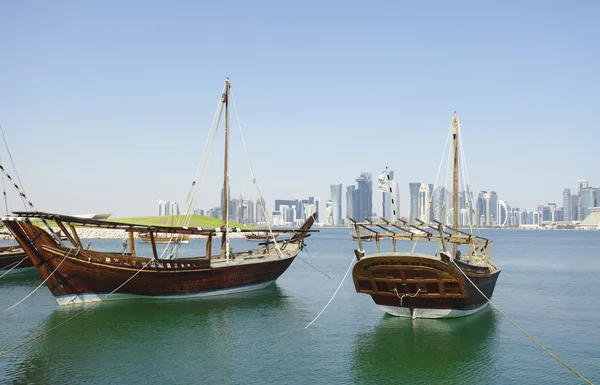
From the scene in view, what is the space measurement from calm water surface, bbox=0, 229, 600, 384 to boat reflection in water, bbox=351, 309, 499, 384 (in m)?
0.04

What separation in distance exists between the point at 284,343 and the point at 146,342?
560cm

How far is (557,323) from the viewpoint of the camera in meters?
26.8

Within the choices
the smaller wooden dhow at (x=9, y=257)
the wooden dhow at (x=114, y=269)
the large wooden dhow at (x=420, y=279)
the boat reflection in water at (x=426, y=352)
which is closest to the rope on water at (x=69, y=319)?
the wooden dhow at (x=114, y=269)

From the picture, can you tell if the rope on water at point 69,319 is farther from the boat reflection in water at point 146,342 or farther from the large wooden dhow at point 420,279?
the large wooden dhow at point 420,279

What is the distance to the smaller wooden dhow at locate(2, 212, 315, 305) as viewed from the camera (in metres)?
27.1

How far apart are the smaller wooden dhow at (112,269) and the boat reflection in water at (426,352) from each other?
36.4ft

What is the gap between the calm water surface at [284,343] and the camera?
17.4 metres

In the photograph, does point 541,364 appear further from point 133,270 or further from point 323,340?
point 133,270

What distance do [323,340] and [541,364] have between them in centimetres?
840

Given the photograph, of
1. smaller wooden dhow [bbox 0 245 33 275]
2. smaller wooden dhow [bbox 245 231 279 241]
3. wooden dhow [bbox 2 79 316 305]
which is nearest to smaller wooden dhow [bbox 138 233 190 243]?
wooden dhow [bbox 2 79 316 305]

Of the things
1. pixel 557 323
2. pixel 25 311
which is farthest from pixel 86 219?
pixel 557 323

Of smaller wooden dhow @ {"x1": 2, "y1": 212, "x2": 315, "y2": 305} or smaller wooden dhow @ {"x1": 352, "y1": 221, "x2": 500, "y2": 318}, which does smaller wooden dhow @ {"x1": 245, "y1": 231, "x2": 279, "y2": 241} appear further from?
smaller wooden dhow @ {"x1": 352, "y1": 221, "x2": 500, "y2": 318}

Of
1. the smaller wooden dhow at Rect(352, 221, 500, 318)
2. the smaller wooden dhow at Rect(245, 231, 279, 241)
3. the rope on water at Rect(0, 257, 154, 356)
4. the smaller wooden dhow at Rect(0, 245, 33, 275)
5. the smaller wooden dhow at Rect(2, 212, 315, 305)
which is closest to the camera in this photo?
the rope on water at Rect(0, 257, 154, 356)

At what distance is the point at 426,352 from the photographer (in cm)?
2006
